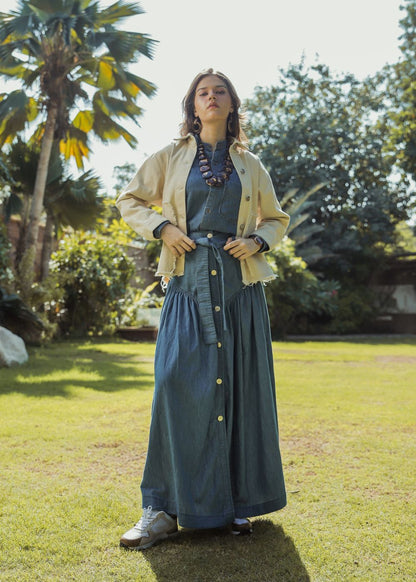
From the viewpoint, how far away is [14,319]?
412 inches

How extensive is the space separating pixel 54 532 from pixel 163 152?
68.5 inches

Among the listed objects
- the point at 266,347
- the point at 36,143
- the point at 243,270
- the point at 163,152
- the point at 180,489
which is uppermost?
the point at 36,143

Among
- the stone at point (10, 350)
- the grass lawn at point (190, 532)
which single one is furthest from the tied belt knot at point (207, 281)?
the stone at point (10, 350)

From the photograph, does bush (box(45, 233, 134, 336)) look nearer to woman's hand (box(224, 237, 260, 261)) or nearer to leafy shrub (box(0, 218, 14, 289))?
leafy shrub (box(0, 218, 14, 289))

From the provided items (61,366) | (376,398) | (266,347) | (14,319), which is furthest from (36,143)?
(266,347)

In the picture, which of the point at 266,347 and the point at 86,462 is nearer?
the point at 266,347

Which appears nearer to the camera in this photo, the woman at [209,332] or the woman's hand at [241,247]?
the woman at [209,332]

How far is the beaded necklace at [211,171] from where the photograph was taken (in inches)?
104

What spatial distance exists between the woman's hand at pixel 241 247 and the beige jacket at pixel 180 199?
0.07 meters

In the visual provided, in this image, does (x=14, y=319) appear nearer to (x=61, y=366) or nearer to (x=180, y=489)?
(x=61, y=366)

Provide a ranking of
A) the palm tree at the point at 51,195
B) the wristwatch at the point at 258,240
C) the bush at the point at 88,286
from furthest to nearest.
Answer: the bush at the point at 88,286
the palm tree at the point at 51,195
the wristwatch at the point at 258,240

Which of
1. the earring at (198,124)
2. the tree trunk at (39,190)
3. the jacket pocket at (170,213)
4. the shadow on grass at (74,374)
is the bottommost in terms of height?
the shadow on grass at (74,374)

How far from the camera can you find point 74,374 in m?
7.13

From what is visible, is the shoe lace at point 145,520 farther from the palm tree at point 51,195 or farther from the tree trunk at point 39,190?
the palm tree at point 51,195
